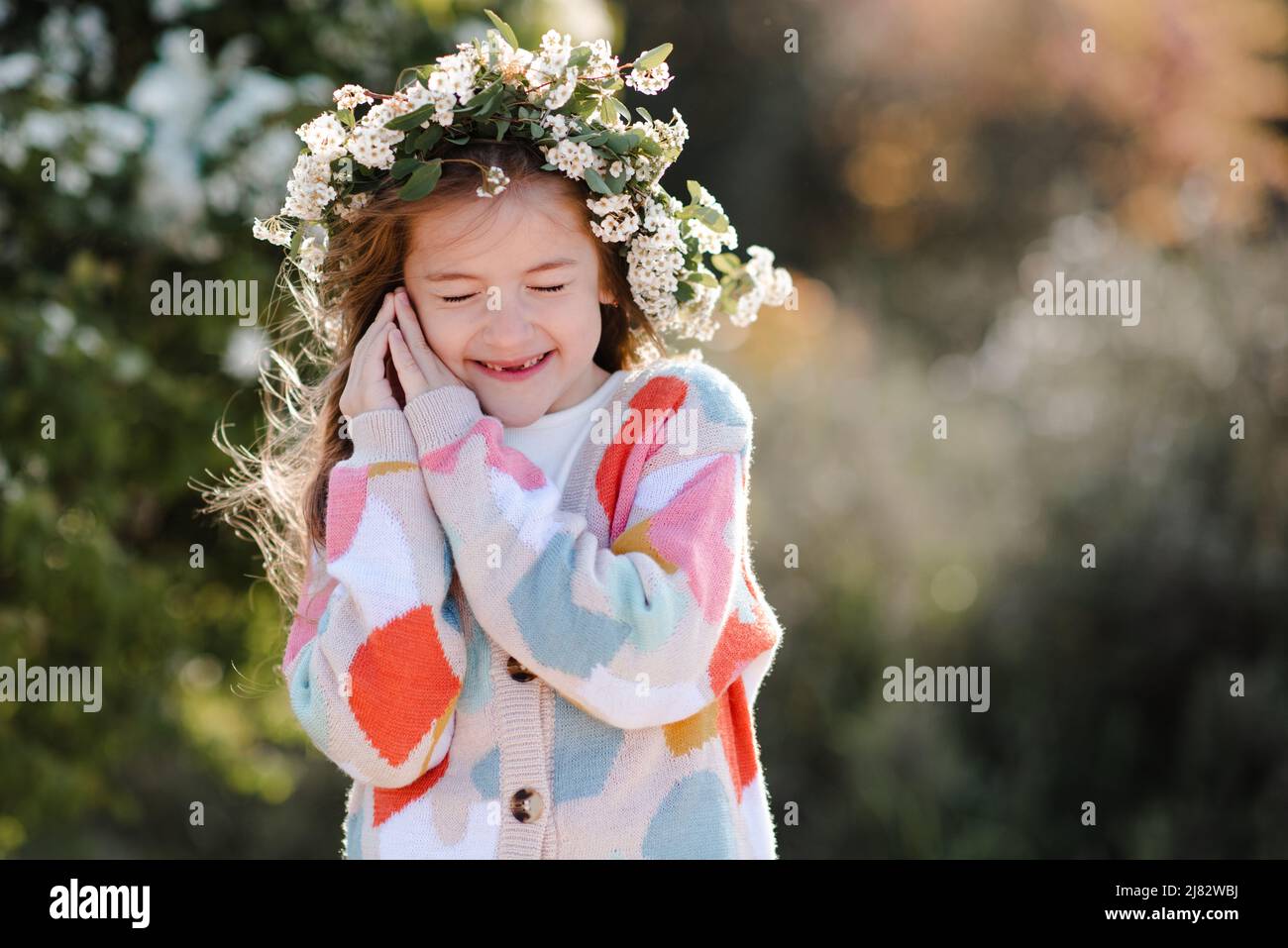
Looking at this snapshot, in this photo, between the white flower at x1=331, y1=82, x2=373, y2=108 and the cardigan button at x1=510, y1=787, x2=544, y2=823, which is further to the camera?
the white flower at x1=331, y1=82, x2=373, y2=108

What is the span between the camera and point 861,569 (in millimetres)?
5996

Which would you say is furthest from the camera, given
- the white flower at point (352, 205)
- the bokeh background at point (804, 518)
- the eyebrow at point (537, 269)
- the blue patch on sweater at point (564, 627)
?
the bokeh background at point (804, 518)

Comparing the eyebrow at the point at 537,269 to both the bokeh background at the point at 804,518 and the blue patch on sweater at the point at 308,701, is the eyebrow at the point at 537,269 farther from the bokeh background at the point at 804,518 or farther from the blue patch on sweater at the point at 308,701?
the bokeh background at the point at 804,518

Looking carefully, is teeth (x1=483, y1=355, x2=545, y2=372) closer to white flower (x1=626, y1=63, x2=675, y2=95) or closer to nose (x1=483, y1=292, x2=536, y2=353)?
nose (x1=483, y1=292, x2=536, y2=353)

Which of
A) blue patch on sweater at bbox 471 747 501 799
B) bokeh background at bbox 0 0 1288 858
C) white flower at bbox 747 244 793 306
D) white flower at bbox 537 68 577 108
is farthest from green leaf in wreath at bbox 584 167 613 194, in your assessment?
bokeh background at bbox 0 0 1288 858

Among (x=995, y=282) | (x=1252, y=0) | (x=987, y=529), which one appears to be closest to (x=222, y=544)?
(x=987, y=529)

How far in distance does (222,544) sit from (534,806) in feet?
11.1

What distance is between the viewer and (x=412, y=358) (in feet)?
8.07

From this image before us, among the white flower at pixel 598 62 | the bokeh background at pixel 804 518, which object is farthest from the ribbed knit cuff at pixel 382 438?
the bokeh background at pixel 804 518

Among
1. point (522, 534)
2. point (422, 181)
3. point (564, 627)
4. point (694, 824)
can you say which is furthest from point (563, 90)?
point (694, 824)

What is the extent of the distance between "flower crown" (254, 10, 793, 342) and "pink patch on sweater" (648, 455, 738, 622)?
1.42ft

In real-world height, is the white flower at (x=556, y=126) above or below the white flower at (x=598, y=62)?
below

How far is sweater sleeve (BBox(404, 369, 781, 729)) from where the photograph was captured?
2203 millimetres

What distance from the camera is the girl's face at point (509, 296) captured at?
94.4 inches
